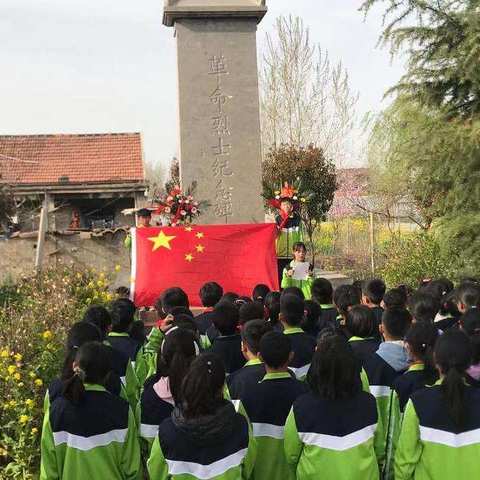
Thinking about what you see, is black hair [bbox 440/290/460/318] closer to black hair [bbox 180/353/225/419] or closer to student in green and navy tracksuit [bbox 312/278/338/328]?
student in green and navy tracksuit [bbox 312/278/338/328]

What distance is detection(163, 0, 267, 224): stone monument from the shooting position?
10.7 meters

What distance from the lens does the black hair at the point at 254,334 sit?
3.52 m

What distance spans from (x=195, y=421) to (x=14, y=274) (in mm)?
9976

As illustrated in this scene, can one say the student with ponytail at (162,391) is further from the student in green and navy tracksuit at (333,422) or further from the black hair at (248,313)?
the black hair at (248,313)

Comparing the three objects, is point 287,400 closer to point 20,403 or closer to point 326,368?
point 326,368

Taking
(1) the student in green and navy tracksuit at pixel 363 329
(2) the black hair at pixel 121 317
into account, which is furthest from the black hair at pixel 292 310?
(2) the black hair at pixel 121 317

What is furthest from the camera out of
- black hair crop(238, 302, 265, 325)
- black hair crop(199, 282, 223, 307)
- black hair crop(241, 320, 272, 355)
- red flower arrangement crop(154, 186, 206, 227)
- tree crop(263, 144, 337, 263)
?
tree crop(263, 144, 337, 263)

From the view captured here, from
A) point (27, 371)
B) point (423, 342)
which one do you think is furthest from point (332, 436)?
point (27, 371)

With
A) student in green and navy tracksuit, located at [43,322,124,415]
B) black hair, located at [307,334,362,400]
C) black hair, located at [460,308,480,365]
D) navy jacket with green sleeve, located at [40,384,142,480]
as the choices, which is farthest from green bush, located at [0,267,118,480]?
black hair, located at [460,308,480,365]

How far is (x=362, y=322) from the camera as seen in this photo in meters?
3.91

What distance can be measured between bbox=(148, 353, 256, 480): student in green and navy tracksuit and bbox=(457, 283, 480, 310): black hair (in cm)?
269

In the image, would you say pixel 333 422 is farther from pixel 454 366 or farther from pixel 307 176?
pixel 307 176

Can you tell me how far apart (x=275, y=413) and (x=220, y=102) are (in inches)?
326

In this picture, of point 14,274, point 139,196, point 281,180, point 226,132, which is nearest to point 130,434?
point 226,132
